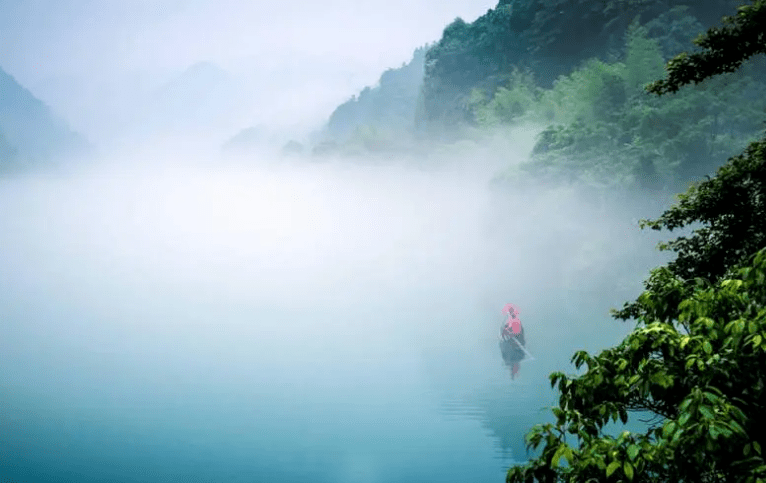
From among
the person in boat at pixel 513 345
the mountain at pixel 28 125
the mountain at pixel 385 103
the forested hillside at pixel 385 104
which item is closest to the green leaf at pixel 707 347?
the person in boat at pixel 513 345

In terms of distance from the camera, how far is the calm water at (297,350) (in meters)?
14.7

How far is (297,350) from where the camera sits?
26.4m

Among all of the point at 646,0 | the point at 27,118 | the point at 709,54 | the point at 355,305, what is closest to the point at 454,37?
the point at 646,0

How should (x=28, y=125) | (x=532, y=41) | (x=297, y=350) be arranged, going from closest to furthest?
(x=297, y=350) → (x=532, y=41) → (x=28, y=125)

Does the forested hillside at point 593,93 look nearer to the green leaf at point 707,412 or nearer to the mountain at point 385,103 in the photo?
the green leaf at point 707,412

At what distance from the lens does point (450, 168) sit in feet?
194

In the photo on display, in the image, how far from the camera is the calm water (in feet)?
48.2

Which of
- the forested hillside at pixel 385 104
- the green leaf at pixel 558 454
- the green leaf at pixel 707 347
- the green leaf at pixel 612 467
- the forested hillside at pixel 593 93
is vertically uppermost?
the forested hillside at pixel 385 104

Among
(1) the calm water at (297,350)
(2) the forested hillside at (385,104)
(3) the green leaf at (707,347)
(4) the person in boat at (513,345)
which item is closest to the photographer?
(3) the green leaf at (707,347)

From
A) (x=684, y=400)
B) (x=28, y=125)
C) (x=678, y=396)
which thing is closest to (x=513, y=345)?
(x=678, y=396)

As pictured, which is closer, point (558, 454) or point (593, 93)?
point (558, 454)

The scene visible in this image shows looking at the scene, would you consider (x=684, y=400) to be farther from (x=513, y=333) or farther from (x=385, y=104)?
(x=385, y=104)

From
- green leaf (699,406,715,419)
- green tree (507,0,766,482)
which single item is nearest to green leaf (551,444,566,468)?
green tree (507,0,766,482)

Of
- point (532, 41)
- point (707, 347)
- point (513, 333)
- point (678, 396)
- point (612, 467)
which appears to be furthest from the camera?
point (532, 41)
